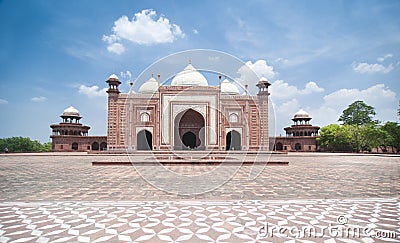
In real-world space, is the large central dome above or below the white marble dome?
above

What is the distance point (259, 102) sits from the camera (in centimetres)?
2447

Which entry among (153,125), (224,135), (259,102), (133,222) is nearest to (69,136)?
(153,125)

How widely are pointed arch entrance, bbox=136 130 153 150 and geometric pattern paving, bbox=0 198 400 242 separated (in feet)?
69.2

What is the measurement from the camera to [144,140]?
82.5 feet

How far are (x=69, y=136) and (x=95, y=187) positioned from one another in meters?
25.0

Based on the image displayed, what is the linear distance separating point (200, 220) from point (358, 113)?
118ft

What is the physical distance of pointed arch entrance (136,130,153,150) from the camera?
2495 centimetres

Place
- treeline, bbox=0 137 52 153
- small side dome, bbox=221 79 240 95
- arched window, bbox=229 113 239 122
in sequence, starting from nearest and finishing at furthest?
arched window, bbox=229 113 239 122 → small side dome, bbox=221 79 240 95 → treeline, bbox=0 137 52 153

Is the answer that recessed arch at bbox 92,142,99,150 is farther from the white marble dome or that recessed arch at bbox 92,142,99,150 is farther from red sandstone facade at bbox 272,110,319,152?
red sandstone facade at bbox 272,110,319,152

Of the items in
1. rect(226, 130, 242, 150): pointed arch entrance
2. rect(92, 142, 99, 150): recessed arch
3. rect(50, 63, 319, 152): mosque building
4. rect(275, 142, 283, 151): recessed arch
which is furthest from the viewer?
rect(275, 142, 283, 151): recessed arch

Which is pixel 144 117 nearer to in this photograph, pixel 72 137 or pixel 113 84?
pixel 113 84

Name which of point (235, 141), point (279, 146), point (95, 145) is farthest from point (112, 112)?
point (279, 146)

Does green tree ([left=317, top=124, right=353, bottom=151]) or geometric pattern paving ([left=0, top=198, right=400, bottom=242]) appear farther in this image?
green tree ([left=317, top=124, right=353, bottom=151])

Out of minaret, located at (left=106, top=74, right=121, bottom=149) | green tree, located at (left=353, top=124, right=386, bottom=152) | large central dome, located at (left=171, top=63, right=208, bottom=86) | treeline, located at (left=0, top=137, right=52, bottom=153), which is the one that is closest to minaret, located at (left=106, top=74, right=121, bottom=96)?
minaret, located at (left=106, top=74, right=121, bottom=149)
